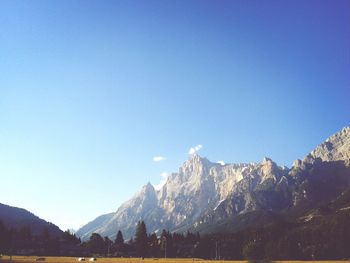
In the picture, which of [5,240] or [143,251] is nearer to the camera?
[5,240]

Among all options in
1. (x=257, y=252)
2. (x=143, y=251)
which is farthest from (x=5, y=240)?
(x=257, y=252)

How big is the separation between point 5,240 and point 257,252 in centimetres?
10174

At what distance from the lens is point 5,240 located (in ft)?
545

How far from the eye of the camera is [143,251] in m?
199

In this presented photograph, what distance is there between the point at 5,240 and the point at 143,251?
64.1m

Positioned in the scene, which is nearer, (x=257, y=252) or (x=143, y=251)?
(x=257, y=252)

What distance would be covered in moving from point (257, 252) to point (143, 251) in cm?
5962

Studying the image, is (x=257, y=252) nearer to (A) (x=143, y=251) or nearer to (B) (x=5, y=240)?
(A) (x=143, y=251)

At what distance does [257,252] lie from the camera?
166m
